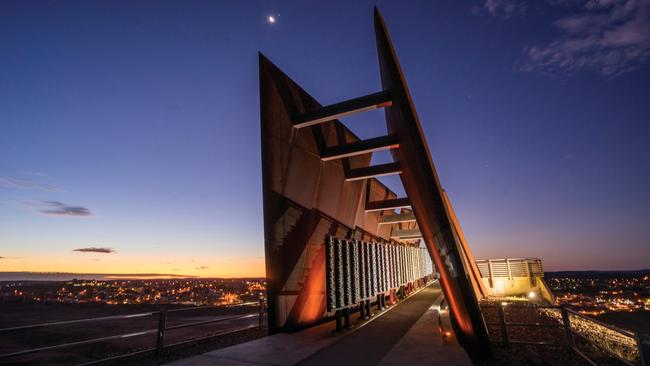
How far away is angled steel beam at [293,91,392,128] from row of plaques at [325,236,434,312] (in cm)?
370

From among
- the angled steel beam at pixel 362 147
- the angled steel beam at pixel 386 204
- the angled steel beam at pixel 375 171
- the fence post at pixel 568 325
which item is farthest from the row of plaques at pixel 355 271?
the fence post at pixel 568 325

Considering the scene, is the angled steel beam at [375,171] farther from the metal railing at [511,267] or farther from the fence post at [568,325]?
the metal railing at [511,267]

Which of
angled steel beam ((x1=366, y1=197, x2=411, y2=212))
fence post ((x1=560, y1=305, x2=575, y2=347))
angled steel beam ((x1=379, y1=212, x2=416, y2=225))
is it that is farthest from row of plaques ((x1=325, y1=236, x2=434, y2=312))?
fence post ((x1=560, y1=305, x2=575, y2=347))

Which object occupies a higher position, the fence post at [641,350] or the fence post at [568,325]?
the fence post at [641,350]

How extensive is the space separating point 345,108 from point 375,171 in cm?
434

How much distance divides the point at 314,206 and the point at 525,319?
9.27 metres

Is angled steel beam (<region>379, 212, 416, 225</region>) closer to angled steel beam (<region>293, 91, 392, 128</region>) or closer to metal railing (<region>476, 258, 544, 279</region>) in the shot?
metal railing (<region>476, 258, 544, 279</region>)

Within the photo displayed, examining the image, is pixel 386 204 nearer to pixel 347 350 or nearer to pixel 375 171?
pixel 375 171

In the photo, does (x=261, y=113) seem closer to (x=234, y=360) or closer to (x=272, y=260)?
(x=272, y=260)

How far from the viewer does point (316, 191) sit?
11.0 metres

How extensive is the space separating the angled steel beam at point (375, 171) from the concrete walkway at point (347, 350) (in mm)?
5859

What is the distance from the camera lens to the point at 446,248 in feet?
23.9

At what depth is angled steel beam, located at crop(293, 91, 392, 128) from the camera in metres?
9.02

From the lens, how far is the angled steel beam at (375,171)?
1268cm
